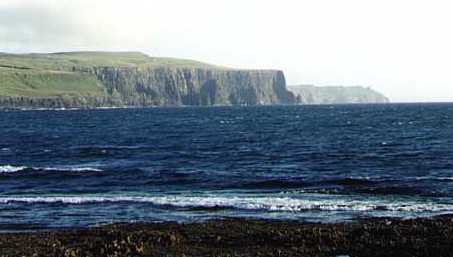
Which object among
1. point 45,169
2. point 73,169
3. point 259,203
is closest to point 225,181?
point 259,203

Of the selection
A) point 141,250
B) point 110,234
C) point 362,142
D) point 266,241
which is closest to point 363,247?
point 266,241

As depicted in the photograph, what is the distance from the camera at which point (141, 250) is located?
73.6 ft

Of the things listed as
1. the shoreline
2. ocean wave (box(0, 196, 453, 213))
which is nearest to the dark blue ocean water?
ocean wave (box(0, 196, 453, 213))

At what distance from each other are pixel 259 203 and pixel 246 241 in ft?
44.8

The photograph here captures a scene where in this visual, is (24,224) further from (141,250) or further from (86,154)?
(86,154)

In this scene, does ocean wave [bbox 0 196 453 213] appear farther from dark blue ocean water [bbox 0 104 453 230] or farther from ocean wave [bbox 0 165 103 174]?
ocean wave [bbox 0 165 103 174]

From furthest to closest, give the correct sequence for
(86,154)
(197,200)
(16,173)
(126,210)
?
(86,154)
(16,173)
(197,200)
(126,210)

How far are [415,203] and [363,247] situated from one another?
17.0 meters

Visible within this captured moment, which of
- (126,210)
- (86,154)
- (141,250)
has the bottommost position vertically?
(86,154)

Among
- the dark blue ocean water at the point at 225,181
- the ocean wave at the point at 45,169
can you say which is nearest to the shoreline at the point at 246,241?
the dark blue ocean water at the point at 225,181

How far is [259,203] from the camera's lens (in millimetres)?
37594

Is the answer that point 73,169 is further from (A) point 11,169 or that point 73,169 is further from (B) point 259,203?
(B) point 259,203

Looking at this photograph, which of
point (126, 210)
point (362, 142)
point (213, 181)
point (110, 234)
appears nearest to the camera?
point (110, 234)

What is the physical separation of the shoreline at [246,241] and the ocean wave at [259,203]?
7603mm
